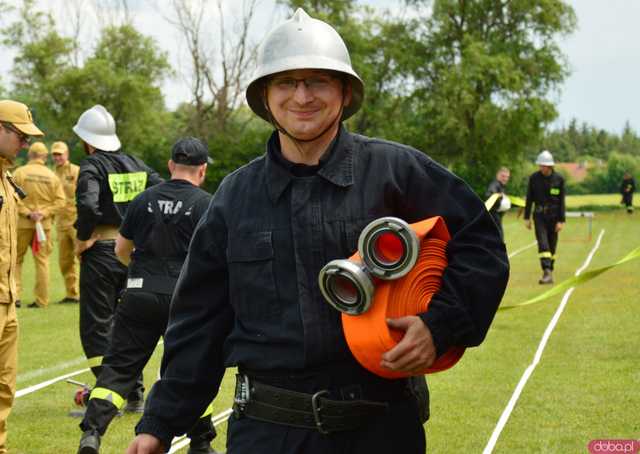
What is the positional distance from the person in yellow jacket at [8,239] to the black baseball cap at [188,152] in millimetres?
952

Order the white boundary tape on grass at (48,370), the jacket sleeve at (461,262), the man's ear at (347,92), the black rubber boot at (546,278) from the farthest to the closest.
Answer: the black rubber boot at (546,278) < the white boundary tape on grass at (48,370) < the man's ear at (347,92) < the jacket sleeve at (461,262)

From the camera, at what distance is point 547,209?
59.3ft

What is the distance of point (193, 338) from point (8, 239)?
3.49 m

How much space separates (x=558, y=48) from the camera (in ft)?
186

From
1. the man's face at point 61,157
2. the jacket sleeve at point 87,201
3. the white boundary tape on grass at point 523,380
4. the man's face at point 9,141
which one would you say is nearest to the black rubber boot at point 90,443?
the man's face at point 9,141

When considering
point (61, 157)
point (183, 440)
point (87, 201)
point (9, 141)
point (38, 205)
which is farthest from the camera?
point (61, 157)

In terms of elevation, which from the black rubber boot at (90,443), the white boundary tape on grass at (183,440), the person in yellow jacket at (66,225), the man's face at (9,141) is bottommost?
the white boundary tape on grass at (183,440)

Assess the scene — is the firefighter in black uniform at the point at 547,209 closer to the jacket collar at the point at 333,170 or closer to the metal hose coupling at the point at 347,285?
the jacket collar at the point at 333,170

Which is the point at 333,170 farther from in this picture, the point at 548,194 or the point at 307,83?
the point at 548,194

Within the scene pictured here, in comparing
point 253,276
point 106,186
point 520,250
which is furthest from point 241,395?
point 520,250

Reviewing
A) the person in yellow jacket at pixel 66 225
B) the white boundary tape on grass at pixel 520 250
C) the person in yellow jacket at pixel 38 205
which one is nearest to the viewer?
the person in yellow jacket at pixel 38 205

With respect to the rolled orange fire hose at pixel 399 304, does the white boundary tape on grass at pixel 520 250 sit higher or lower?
lower

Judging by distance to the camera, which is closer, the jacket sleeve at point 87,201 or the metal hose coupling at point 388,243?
the metal hose coupling at point 388,243

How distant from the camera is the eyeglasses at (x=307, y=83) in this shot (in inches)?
128
